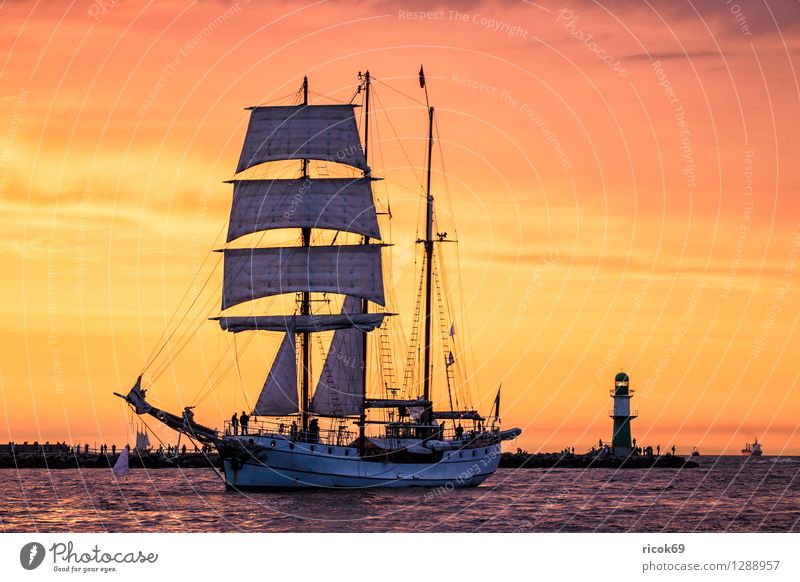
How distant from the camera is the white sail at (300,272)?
95125mm

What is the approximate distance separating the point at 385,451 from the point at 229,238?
1795cm

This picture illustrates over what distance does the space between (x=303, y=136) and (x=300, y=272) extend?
9165 mm

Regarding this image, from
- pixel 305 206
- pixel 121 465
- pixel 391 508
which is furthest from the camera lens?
pixel 121 465

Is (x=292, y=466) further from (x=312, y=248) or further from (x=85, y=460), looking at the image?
(x=85, y=460)

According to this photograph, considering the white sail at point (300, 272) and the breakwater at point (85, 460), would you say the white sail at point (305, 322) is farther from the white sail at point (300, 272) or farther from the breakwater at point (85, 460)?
the breakwater at point (85, 460)

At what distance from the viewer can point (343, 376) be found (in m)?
95.6

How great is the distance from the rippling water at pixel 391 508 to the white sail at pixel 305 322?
11.2m

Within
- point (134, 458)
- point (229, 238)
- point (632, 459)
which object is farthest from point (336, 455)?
point (632, 459)

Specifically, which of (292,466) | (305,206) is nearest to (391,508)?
(292,466)

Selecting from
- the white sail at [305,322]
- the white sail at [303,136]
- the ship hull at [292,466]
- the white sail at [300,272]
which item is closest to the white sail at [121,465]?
the white sail at [305,322]

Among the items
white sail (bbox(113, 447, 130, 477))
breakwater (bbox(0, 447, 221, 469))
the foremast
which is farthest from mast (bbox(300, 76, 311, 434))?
breakwater (bbox(0, 447, 221, 469))

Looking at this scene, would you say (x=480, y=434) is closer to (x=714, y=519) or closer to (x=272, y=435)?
(x=272, y=435)

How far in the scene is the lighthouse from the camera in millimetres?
166125

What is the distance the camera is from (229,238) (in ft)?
316
